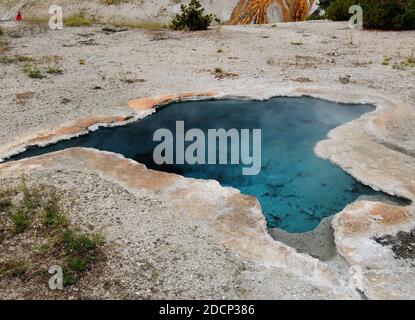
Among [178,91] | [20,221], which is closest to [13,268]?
[20,221]

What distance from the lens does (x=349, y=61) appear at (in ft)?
55.5

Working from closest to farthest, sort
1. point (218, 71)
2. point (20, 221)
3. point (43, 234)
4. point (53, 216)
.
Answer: point (43, 234), point (20, 221), point (53, 216), point (218, 71)

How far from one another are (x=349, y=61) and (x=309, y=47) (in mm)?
2606

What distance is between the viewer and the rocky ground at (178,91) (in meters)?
6.29

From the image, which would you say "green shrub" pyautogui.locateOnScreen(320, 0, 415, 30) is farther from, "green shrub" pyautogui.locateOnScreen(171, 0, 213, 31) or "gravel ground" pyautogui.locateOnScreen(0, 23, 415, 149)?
"green shrub" pyautogui.locateOnScreen(171, 0, 213, 31)

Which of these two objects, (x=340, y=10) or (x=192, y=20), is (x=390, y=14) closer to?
(x=340, y=10)

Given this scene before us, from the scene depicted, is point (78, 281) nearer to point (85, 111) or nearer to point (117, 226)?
point (117, 226)

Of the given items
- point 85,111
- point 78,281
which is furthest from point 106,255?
point 85,111

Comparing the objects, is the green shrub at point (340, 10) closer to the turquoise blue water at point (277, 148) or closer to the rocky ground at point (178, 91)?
the rocky ground at point (178, 91)

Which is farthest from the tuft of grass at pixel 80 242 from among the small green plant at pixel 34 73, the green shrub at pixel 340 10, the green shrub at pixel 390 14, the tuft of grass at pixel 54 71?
the green shrub at pixel 340 10

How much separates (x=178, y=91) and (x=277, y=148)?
4698mm

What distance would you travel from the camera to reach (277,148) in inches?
428

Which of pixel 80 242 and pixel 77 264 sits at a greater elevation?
pixel 80 242

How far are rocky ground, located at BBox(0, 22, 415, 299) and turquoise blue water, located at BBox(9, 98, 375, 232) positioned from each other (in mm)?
547
